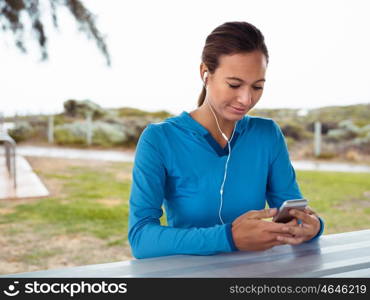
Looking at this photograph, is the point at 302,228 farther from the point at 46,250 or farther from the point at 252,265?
the point at 46,250

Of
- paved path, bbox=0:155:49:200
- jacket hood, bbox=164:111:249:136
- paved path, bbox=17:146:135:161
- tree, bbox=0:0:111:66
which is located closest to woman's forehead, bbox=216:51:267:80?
jacket hood, bbox=164:111:249:136

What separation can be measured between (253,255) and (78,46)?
17.6 ft

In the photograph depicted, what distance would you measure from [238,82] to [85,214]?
3598 millimetres

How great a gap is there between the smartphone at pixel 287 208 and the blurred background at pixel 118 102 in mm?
2664

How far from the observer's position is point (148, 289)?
667 millimetres

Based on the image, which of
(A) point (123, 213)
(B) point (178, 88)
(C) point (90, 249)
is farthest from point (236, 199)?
(B) point (178, 88)

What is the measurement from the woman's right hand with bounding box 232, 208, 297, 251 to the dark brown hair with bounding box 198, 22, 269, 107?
377 millimetres

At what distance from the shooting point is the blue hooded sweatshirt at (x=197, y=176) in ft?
3.26

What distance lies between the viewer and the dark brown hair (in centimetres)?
103

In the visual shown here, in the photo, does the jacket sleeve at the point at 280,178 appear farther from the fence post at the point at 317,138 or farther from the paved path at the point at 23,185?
the fence post at the point at 317,138

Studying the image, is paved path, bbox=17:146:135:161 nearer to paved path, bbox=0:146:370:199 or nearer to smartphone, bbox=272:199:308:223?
paved path, bbox=0:146:370:199

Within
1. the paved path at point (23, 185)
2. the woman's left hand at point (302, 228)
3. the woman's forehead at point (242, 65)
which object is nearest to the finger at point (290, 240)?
the woman's left hand at point (302, 228)

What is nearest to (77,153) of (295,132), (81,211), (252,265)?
(81,211)

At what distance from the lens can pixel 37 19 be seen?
4957 millimetres
